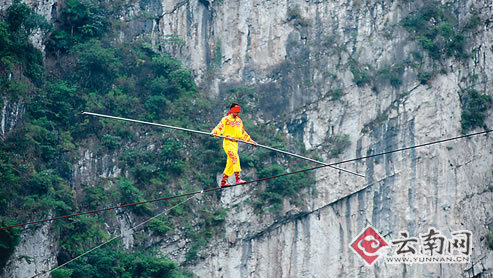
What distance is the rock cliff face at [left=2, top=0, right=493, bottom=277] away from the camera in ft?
56.9

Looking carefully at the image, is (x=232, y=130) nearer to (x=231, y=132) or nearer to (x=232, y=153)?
(x=231, y=132)

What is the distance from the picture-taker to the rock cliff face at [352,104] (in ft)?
56.9

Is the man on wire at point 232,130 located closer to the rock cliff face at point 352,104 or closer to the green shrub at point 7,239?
the green shrub at point 7,239

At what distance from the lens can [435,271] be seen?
17406 millimetres

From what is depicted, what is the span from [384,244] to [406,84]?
4002 millimetres

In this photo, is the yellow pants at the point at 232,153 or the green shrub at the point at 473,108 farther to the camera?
the green shrub at the point at 473,108

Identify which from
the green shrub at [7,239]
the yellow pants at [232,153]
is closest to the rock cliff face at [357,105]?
the green shrub at [7,239]

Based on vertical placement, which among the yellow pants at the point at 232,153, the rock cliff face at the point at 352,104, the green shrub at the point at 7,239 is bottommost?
the green shrub at the point at 7,239

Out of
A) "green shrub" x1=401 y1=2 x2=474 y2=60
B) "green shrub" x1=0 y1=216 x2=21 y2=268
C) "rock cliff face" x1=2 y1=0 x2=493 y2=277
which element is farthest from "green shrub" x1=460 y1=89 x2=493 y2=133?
"green shrub" x1=0 y1=216 x2=21 y2=268

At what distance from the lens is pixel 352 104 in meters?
18.0

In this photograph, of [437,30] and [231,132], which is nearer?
[231,132]

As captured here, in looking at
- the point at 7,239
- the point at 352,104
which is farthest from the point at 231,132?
the point at 352,104

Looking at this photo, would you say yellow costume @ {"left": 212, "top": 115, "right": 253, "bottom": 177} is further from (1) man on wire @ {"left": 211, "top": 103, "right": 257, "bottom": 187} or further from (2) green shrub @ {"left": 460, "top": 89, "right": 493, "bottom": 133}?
(2) green shrub @ {"left": 460, "top": 89, "right": 493, "bottom": 133}

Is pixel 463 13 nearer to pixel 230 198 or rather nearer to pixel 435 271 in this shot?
pixel 435 271
